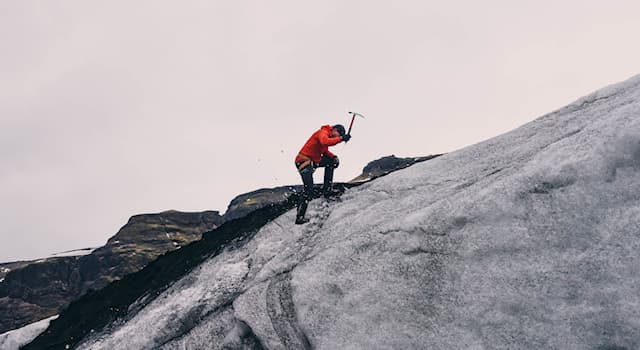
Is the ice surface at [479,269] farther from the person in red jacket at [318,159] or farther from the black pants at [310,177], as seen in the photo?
the person in red jacket at [318,159]

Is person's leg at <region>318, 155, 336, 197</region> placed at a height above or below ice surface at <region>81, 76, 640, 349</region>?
above

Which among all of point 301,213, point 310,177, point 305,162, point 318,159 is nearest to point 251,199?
point 318,159

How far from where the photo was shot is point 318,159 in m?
16.7

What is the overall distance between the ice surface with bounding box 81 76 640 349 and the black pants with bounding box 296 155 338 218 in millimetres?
2394

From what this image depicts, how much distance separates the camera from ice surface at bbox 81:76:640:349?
8641 millimetres

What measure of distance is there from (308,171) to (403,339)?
8.17m

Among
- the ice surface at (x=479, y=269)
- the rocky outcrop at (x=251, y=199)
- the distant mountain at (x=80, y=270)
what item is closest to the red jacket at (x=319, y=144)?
the ice surface at (x=479, y=269)

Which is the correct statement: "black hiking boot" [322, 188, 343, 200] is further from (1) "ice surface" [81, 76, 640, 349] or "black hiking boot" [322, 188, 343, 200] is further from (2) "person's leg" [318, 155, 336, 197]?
(1) "ice surface" [81, 76, 640, 349]

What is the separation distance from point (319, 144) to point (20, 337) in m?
14.6

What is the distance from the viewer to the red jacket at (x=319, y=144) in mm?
15438

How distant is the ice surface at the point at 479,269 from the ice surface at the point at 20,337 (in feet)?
20.2

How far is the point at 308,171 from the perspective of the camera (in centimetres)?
1633

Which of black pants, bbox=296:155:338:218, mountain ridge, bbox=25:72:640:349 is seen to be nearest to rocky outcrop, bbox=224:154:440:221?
black pants, bbox=296:155:338:218

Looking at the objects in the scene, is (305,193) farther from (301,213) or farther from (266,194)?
(266,194)
